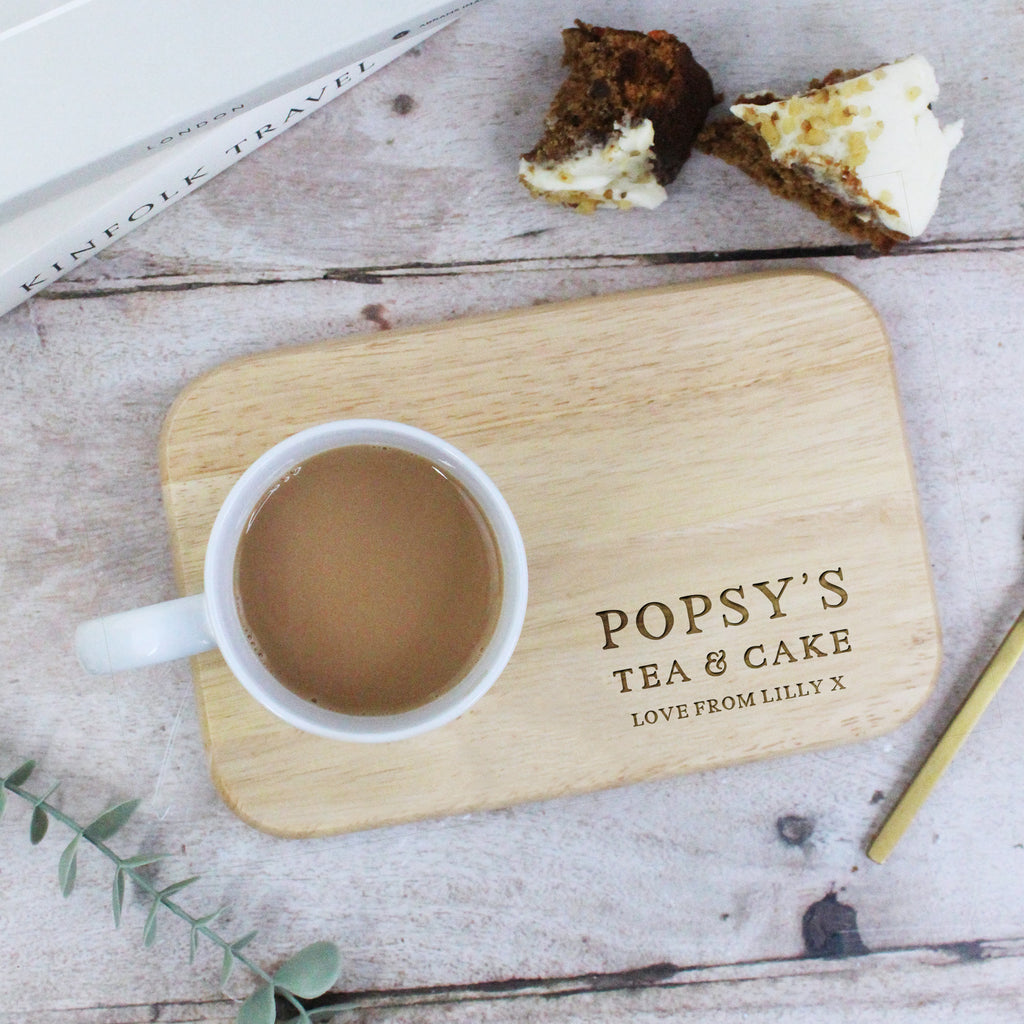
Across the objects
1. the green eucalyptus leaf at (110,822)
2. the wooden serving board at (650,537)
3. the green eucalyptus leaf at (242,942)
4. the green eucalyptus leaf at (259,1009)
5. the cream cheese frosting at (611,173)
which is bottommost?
the green eucalyptus leaf at (259,1009)

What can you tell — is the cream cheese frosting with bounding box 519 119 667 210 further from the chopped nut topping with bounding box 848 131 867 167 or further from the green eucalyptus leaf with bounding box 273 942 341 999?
the green eucalyptus leaf with bounding box 273 942 341 999

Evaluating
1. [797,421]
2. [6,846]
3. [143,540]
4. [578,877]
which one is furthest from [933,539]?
[6,846]

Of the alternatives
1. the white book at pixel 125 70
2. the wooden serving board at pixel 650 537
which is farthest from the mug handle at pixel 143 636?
the white book at pixel 125 70

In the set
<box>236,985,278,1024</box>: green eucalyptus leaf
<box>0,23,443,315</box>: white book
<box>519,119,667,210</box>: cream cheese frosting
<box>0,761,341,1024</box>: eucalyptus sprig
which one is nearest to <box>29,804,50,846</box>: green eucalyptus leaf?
<box>0,761,341,1024</box>: eucalyptus sprig

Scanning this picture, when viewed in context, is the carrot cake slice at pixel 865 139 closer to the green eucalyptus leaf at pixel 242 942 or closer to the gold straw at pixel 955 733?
the gold straw at pixel 955 733

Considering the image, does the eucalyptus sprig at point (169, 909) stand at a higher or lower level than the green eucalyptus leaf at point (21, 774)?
lower
